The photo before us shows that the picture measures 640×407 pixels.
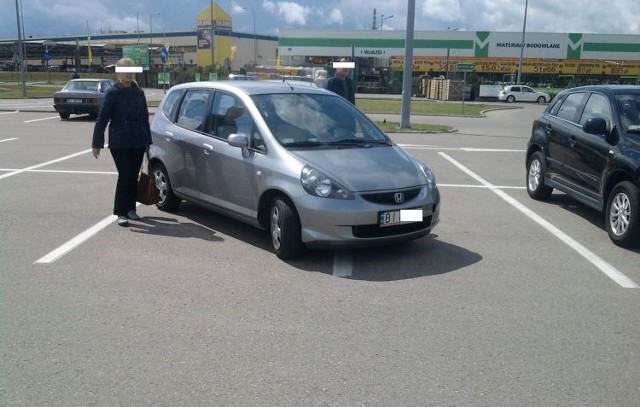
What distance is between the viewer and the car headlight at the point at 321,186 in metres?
5.80

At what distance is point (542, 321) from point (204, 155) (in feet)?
13.5

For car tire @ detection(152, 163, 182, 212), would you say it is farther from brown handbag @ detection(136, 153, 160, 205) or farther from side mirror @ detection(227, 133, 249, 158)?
side mirror @ detection(227, 133, 249, 158)

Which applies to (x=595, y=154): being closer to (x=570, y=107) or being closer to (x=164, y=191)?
(x=570, y=107)

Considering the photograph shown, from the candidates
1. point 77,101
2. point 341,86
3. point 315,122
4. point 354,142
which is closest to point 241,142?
Answer: point 315,122

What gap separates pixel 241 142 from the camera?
636 cm

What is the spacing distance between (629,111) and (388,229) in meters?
3.61

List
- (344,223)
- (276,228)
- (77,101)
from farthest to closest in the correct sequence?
(77,101) < (276,228) < (344,223)

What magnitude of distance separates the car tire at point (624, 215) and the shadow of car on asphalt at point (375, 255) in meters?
1.68

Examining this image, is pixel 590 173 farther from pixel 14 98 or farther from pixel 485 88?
pixel 485 88

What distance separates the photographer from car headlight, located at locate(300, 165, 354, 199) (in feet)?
19.0

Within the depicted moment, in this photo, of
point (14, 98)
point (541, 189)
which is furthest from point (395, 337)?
point (14, 98)

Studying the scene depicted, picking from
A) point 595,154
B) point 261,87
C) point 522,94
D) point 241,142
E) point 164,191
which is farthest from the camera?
point 522,94

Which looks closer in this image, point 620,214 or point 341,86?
point 620,214

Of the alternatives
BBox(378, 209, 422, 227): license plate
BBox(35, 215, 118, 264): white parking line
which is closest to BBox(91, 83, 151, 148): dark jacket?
BBox(35, 215, 118, 264): white parking line
